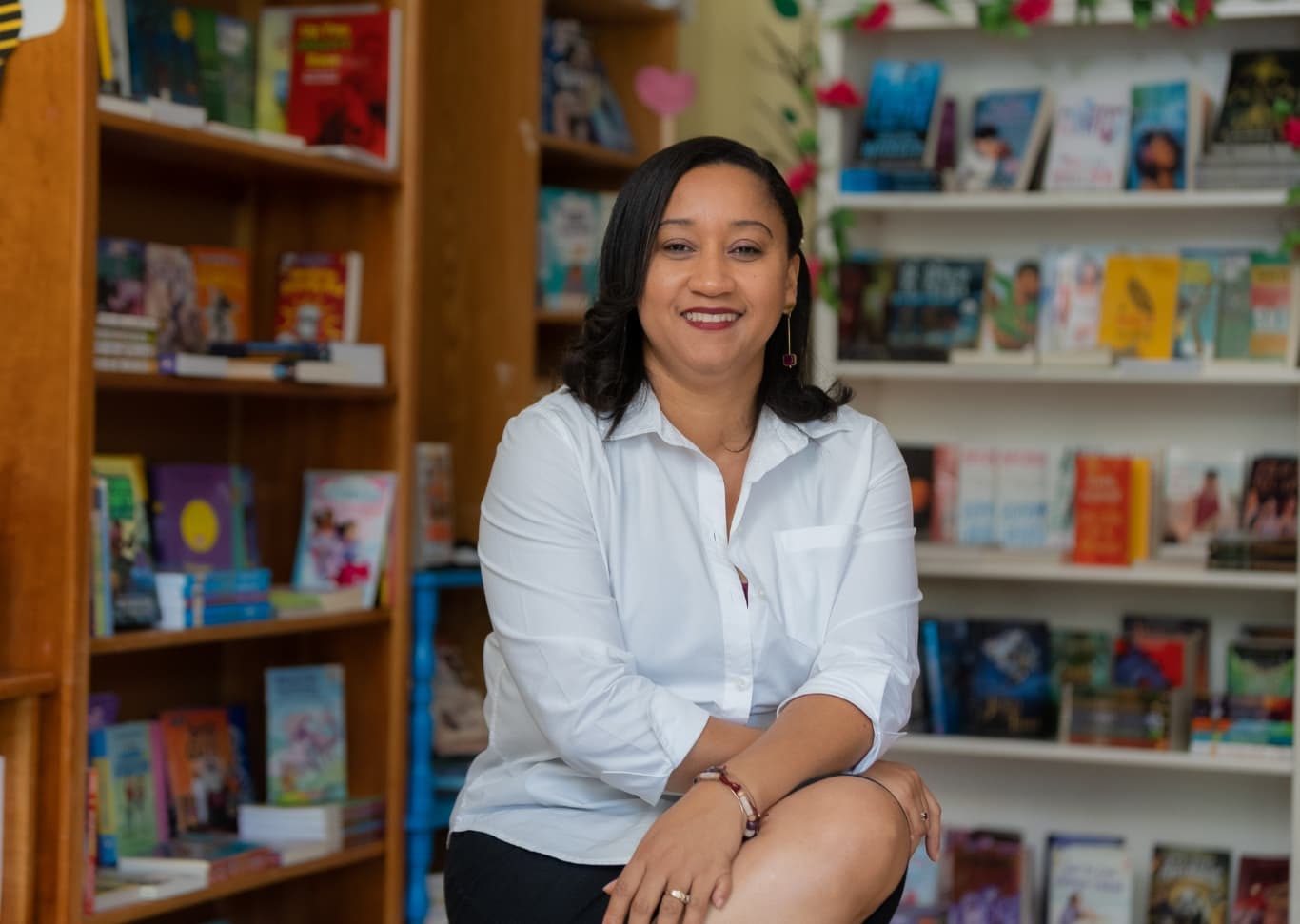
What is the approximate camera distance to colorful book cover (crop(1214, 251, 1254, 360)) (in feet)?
11.1

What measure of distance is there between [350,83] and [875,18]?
3.75 feet

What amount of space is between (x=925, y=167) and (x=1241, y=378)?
778 mm

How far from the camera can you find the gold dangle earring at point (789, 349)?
84.5 inches

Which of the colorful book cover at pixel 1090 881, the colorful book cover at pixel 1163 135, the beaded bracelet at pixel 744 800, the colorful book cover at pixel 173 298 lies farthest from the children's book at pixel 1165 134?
the beaded bracelet at pixel 744 800

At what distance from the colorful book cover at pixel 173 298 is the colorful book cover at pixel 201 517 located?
215 mm

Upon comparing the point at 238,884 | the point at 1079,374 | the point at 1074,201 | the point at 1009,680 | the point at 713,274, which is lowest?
the point at 238,884

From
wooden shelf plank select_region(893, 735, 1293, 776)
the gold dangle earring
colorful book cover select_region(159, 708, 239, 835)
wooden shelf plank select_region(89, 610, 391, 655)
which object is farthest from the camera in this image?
wooden shelf plank select_region(893, 735, 1293, 776)

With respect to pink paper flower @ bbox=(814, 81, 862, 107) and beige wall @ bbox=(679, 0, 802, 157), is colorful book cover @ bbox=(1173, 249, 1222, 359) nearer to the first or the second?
pink paper flower @ bbox=(814, 81, 862, 107)

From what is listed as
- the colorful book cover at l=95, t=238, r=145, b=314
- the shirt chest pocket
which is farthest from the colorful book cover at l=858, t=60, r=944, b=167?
the shirt chest pocket

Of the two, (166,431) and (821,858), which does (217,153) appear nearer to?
(166,431)

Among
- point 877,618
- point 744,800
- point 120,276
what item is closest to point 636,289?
point 877,618

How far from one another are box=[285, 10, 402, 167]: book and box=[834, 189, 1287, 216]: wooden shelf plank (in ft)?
3.41

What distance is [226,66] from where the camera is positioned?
116 inches

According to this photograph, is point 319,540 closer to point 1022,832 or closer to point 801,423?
A: point 801,423
